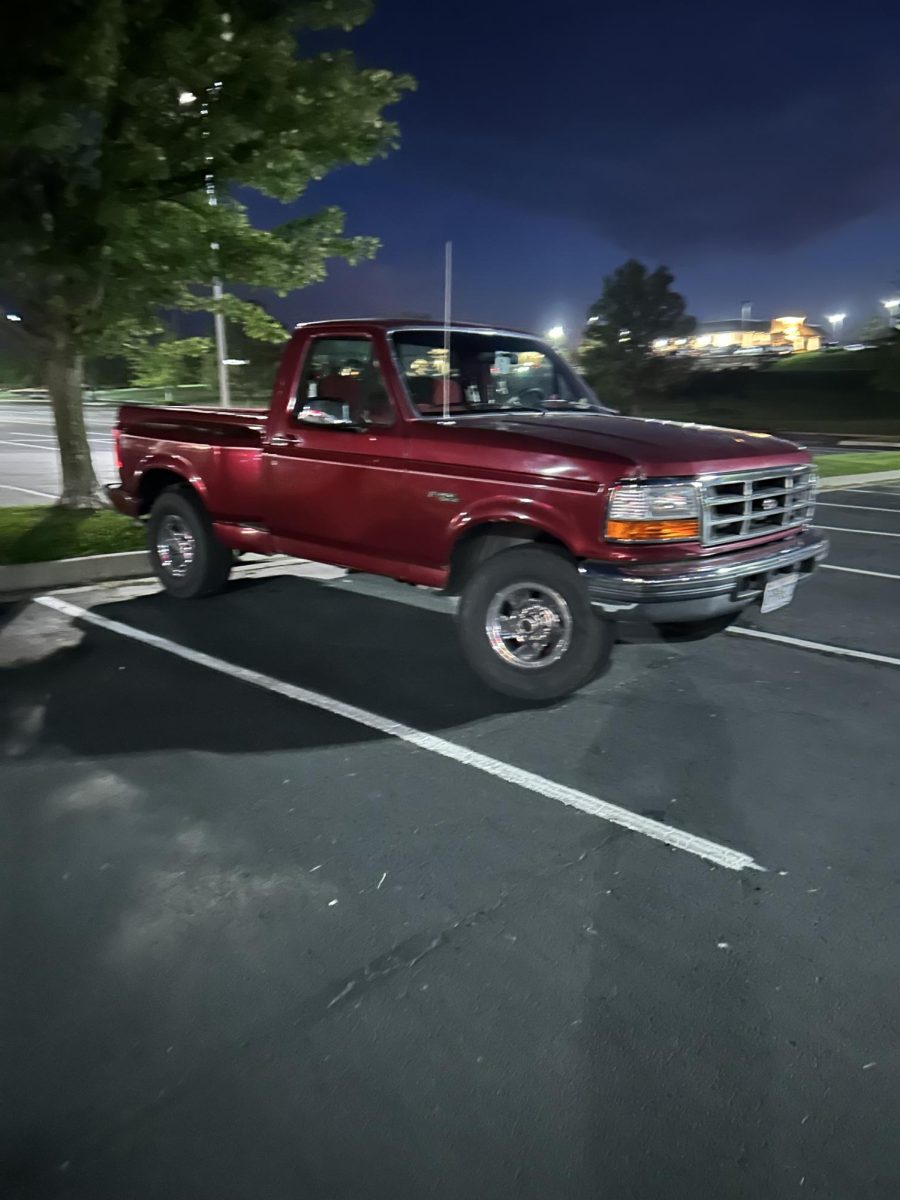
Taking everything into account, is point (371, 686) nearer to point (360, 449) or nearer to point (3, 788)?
point (360, 449)

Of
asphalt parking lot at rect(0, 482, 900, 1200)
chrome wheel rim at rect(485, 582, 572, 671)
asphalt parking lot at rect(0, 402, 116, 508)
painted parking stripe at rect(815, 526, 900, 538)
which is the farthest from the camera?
asphalt parking lot at rect(0, 402, 116, 508)

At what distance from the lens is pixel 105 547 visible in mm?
9055

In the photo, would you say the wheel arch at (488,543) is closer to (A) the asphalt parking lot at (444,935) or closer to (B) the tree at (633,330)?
(A) the asphalt parking lot at (444,935)

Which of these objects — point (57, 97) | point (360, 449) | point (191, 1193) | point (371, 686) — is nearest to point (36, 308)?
point (57, 97)

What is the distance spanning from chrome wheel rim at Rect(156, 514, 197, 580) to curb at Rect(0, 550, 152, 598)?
0.84 m

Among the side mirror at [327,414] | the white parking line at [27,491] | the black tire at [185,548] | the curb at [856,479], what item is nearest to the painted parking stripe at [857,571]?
the side mirror at [327,414]

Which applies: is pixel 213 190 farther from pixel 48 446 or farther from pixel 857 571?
pixel 48 446

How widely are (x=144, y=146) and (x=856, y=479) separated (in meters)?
14.2

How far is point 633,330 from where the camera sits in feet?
174

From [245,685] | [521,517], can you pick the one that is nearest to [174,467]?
[245,685]

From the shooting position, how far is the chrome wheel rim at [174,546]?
7566 millimetres

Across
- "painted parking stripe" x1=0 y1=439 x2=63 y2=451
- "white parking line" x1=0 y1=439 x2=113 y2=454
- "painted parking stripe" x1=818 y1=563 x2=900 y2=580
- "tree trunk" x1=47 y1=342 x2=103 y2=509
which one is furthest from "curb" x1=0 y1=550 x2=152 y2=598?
"painted parking stripe" x1=0 y1=439 x2=63 y2=451

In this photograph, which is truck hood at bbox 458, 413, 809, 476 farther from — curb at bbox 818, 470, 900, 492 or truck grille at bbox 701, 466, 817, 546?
curb at bbox 818, 470, 900, 492

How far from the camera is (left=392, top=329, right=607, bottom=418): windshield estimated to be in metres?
6.13
